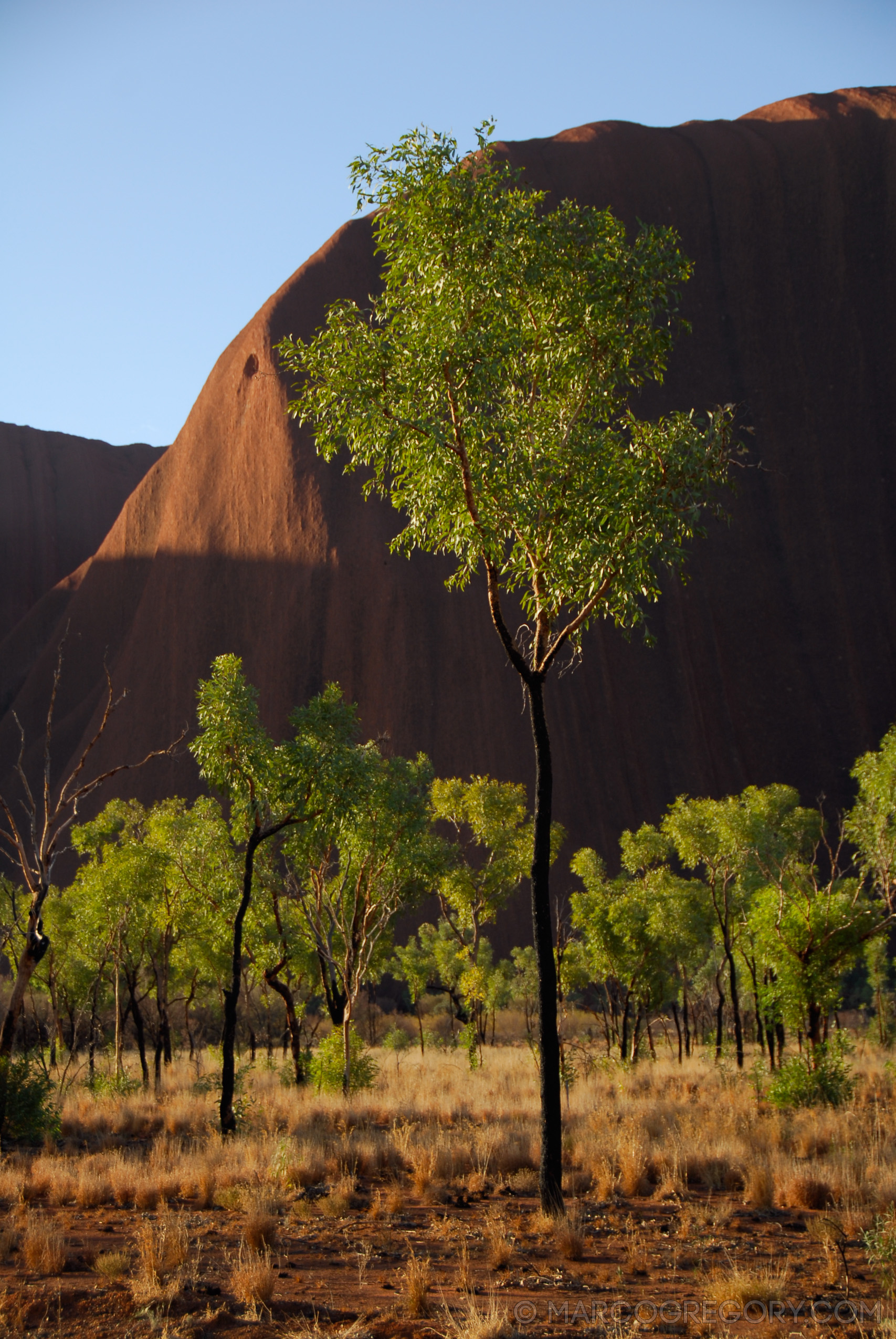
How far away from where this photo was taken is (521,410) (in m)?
9.48

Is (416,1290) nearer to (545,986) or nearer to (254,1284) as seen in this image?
(254,1284)

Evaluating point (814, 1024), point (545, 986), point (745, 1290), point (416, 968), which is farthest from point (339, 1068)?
point (416, 968)

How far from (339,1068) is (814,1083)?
9.43m

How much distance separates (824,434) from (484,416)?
195 feet

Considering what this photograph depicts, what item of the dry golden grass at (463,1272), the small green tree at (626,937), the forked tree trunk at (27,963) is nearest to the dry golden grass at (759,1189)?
the dry golden grass at (463,1272)

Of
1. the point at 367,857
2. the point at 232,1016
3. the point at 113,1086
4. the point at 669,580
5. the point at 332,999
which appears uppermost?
the point at 669,580

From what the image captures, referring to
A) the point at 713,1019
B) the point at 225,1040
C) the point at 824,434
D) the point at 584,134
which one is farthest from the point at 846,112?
the point at 225,1040

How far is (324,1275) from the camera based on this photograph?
6629 millimetres

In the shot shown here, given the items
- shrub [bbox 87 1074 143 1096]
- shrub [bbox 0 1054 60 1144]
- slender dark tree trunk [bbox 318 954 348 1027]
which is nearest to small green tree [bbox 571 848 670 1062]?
slender dark tree trunk [bbox 318 954 348 1027]

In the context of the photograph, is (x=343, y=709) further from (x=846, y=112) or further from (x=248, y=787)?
(x=846, y=112)

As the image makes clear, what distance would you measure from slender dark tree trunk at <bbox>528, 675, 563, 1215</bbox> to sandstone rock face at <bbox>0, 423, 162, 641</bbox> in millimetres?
97234

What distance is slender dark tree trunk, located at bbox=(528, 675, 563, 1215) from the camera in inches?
319

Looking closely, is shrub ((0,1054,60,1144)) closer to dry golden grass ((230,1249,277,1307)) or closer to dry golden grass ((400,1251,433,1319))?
dry golden grass ((230,1249,277,1307))

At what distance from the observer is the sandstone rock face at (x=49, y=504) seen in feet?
324
